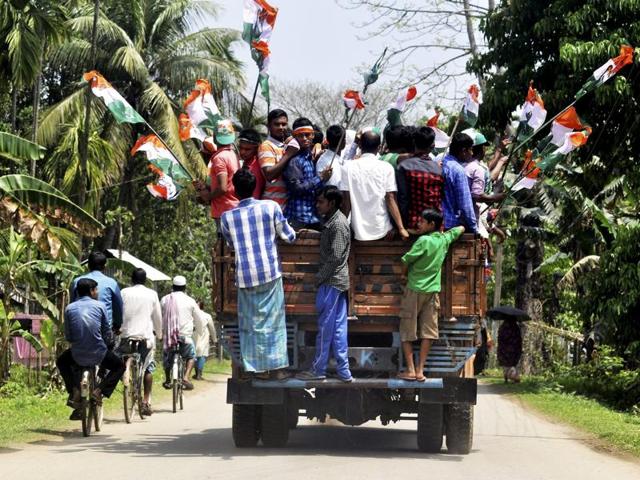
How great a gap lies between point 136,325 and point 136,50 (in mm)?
19153

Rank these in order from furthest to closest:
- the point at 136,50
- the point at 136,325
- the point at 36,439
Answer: the point at 136,50 → the point at 136,325 → the point at 36,439

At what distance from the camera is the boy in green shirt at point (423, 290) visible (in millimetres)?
10406

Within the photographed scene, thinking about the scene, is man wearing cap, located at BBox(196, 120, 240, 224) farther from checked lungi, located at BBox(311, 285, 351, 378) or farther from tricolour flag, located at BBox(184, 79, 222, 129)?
checked lungi, located at BBox(311, 285, 351, 378)

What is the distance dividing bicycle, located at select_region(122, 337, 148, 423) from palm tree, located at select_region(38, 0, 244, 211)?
1531 centimetres

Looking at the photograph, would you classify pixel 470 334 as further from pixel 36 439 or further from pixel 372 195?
pixel 36 439

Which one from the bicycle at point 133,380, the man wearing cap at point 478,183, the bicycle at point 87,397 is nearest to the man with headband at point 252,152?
the man wearing cap at point 478,183

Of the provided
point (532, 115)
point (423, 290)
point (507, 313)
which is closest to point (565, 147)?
point (532, 115)

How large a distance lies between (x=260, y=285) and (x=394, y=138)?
76.4 inches

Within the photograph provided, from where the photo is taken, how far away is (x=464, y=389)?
34.8 ft

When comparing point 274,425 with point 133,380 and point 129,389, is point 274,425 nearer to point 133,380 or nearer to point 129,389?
point 129,389

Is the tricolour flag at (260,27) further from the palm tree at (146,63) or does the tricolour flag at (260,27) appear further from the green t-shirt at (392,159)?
the palm tree at (146,63)

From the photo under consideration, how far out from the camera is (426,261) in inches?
411

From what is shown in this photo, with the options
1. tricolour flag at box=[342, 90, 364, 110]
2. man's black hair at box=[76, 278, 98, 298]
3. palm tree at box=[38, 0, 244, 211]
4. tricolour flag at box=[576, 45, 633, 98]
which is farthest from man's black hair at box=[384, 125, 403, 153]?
palm tree at box=[38, 0, 244, 211]

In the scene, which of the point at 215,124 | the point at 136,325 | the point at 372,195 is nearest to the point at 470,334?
the point at 372,195
